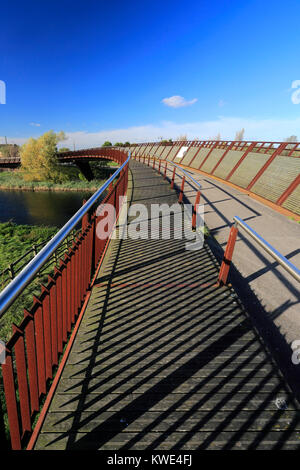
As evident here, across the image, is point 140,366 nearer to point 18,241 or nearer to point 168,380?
point 168,380

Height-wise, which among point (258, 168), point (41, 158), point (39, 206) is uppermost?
point (41, 158)

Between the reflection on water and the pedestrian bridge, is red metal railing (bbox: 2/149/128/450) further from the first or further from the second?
the reflection on water

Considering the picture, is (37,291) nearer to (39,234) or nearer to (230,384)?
(230,384)

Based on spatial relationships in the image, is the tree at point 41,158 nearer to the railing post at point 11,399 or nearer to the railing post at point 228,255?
the railing post at point 228,255

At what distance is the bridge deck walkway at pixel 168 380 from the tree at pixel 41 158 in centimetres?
4891

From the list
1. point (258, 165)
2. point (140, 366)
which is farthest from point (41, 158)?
point (140, 366)

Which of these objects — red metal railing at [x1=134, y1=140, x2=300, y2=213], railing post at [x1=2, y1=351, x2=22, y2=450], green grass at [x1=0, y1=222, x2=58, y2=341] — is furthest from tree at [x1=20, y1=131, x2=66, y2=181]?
railing post at [x1=2, y1=351, x2=22, y2=450]

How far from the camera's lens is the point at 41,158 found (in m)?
46.1

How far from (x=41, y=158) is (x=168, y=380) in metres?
51.5

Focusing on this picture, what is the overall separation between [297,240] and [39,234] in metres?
18.0

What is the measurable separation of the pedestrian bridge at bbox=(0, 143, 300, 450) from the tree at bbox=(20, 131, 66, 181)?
159 ft

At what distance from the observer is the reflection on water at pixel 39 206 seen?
1034 inches
